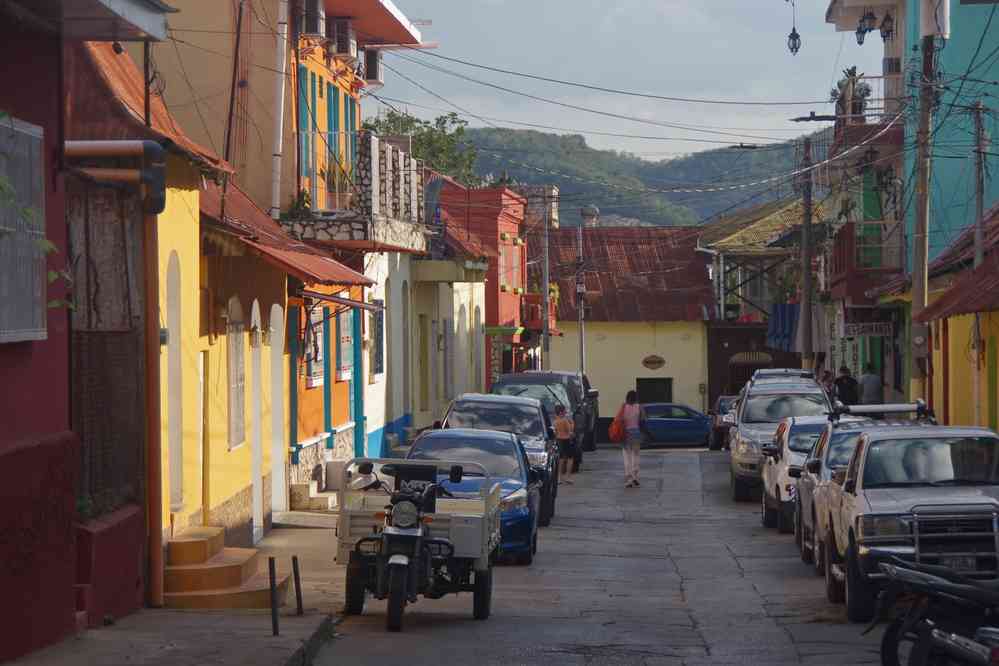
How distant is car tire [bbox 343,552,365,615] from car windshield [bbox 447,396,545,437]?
35.0 ft

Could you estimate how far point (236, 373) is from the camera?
20.2 m

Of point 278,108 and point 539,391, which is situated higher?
point 278,108

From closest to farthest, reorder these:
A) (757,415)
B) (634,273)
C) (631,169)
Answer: (757,415)
(634,273)
(631,169)

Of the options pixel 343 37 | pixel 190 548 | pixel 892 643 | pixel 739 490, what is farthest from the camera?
pixel 739 490

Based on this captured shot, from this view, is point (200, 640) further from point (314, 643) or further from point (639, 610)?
point (639, 610)

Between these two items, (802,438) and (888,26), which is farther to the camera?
(888,26)

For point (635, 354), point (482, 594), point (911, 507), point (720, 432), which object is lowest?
point (720, 432)

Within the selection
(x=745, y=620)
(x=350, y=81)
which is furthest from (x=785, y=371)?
(x=745, y=620)

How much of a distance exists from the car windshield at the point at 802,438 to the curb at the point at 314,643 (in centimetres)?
1089

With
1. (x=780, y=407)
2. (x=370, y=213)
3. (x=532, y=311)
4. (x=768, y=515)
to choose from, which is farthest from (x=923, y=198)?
(x=532, y=311)

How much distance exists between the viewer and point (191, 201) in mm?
16500

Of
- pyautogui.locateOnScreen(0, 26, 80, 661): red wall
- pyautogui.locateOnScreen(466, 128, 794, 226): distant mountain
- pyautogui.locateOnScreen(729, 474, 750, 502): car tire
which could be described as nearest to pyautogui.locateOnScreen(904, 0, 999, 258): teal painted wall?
pyautogui.locateOnScreen(729, 474, 750, 502): car tire

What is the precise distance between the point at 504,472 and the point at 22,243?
9.86 meters

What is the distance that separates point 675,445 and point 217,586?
135ft
